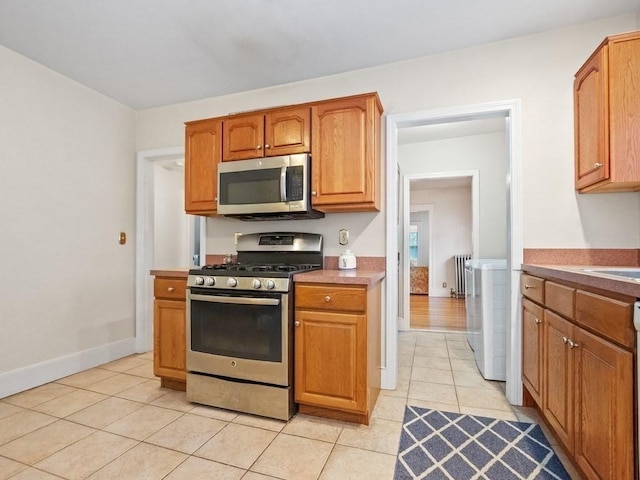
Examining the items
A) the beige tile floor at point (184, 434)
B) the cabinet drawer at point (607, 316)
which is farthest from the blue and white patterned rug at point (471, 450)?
the cabinet drawer at point (607, 316)

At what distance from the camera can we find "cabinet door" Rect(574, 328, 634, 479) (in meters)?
1.05

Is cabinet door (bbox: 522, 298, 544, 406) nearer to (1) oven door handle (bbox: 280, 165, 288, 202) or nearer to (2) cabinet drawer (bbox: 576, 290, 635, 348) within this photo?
(2) cabinet drawer (bbox: 576, 290, 635, 348)

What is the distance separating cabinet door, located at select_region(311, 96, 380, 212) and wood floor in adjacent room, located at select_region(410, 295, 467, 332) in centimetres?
269

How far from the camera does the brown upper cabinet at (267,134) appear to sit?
232cm

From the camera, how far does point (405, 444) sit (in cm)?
172

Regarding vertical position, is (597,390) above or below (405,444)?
above

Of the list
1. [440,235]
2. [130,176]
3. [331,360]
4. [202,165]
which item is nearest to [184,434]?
[331,360]

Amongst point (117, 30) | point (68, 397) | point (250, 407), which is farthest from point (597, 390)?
point (117, 30)

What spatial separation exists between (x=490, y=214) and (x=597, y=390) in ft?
10.3

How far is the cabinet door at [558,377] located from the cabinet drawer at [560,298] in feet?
0.14

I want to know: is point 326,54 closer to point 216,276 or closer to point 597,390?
point 216,276

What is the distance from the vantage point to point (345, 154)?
7.26 ft

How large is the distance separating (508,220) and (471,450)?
144cm

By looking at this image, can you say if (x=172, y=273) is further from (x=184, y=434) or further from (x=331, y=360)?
(x=331, y=360)
